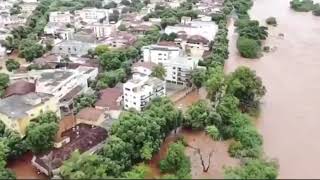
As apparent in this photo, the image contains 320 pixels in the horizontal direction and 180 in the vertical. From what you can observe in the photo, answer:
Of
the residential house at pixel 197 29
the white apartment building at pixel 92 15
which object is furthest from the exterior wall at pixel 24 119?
the white apartment building at pixel 92 15

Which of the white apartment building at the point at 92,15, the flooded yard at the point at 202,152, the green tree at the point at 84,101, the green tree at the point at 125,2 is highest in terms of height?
the green tree at the point at 125,2

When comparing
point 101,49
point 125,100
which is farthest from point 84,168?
point 101,49

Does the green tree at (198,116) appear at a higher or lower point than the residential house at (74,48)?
lower

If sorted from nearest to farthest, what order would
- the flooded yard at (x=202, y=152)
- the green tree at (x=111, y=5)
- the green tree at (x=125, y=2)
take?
the flooded yard at (x=202, y=152), the green tree at (x=111, y=5), the green tree at (x=125, y=2)

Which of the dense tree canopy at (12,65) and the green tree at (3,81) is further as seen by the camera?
the dense tree canopy at (12,65)

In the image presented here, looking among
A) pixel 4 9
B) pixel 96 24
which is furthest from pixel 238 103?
pixel 4 9

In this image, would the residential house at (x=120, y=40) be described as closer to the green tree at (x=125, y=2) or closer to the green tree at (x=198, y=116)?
the green tree at (x=198, y=116)
